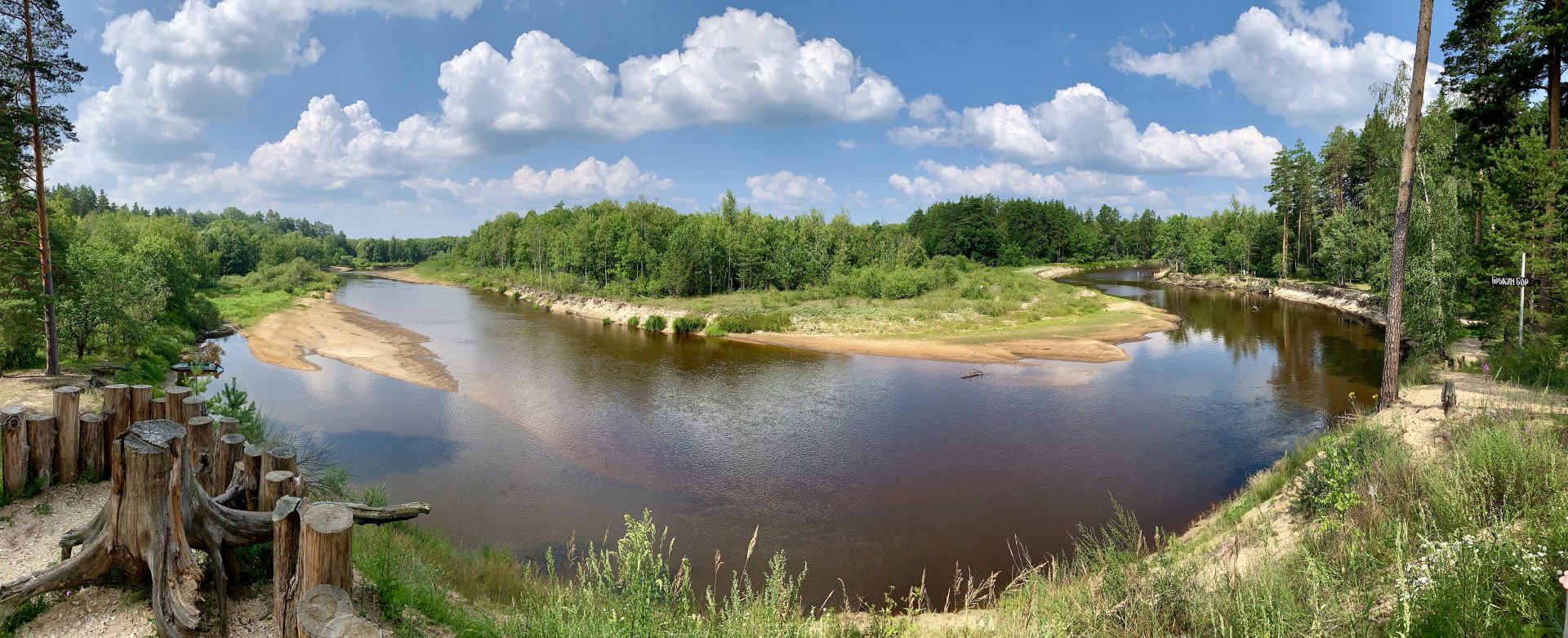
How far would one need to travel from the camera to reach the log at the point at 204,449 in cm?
696

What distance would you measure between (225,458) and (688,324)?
3774cm

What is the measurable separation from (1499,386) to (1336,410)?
584cm

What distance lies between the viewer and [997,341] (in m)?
36.8

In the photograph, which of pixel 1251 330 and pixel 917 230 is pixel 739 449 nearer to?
pixel 1251 330

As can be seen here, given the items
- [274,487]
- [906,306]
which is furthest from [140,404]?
[906,306]

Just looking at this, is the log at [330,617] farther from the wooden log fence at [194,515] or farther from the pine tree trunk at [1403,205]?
the pine tree trunk at [1403,205]

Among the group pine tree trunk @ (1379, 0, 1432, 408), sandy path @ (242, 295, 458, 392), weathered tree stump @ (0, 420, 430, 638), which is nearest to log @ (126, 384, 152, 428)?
weathered tree stump @ (0, 420, 430, 638)

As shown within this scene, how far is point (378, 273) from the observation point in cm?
12794

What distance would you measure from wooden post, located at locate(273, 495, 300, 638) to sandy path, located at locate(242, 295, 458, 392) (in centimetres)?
2282

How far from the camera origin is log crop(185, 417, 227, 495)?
6.96 m

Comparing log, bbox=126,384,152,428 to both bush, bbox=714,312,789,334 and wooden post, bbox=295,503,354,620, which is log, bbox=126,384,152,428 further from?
bush, bbox=714,312,789,334

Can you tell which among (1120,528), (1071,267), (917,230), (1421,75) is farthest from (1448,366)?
(917,230)

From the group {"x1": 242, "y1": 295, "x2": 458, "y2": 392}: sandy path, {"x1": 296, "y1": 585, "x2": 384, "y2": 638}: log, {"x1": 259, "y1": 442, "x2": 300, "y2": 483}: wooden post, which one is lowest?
{"x1": 242, "y1": 295, "x2": 458, "y2": 392}: sandy path

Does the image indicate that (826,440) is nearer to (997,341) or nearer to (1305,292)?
(997,341)
